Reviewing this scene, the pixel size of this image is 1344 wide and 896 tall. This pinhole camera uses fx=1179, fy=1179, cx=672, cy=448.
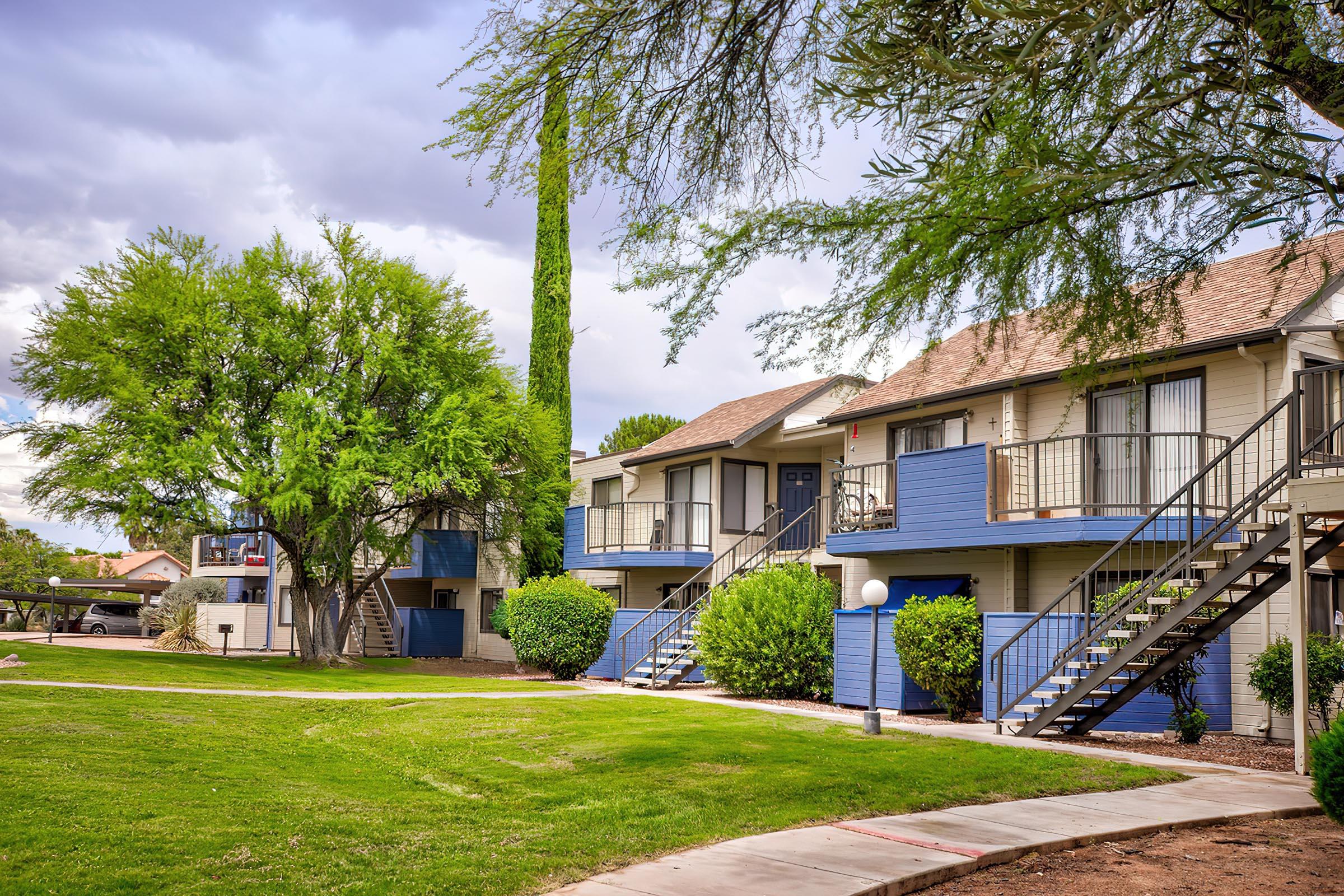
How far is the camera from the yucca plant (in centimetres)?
3659

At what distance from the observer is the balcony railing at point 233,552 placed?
149ft

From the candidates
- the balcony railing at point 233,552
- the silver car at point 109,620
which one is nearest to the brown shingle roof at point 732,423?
the balcony railing at point 233,552

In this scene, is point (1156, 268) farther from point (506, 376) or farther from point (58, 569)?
point (58, 569)

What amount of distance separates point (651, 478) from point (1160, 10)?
78.4 ft

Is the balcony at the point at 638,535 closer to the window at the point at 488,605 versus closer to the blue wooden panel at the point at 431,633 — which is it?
the window at the point at 488,605

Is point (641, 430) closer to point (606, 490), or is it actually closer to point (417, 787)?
point (606, 490)

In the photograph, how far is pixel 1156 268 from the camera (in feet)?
31.4

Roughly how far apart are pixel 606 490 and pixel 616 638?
30.1 ft

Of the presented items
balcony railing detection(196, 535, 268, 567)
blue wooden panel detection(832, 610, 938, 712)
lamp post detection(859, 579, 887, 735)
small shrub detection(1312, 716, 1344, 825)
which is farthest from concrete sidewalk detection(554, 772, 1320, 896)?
balcony railing detection(196, 535, 268, 567)

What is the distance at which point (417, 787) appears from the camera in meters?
10.4

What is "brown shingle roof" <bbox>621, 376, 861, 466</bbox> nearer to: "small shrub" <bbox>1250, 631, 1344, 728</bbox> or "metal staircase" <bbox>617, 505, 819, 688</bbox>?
"metal staircase" <bbox>617, 505, 819, 688</bbox>

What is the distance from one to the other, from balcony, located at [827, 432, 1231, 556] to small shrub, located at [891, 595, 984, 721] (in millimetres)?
1696

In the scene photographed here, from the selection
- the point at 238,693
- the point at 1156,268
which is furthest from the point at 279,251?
the point at 1156,268

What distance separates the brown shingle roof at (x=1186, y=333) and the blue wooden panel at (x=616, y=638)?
559 centimetres
